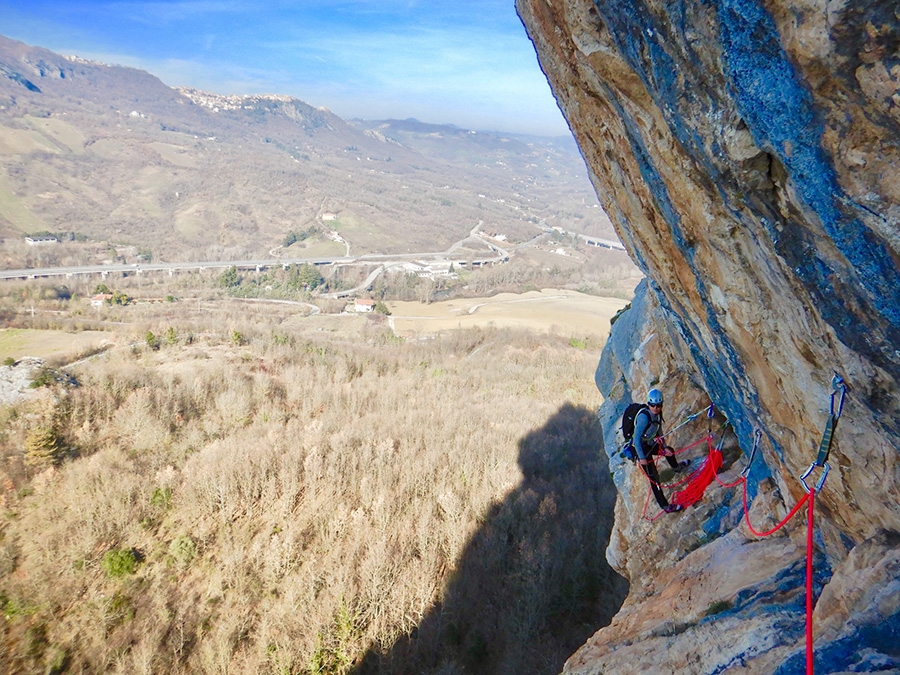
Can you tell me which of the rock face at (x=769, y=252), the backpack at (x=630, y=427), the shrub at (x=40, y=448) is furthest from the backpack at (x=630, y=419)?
the shrub at (x=40, y=448)

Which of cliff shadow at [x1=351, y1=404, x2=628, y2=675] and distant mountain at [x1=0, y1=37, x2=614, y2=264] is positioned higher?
distant mountain at [x1=0, y1=37, x2=614, y2=264]

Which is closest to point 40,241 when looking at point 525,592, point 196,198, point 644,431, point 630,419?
point 196,198

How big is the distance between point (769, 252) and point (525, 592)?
16.1 meters

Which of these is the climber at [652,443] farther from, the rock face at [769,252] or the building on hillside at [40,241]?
the building on hillside at [40,241]

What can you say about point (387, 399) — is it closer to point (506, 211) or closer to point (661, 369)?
point (661, 369)

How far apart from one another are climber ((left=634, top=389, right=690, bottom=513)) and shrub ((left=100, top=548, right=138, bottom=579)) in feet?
53.4

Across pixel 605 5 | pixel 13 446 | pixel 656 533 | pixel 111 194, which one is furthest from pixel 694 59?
pixel 111 194

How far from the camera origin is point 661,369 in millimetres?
9312

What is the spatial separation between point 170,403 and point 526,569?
18421 mm

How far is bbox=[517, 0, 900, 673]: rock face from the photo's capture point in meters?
2.35

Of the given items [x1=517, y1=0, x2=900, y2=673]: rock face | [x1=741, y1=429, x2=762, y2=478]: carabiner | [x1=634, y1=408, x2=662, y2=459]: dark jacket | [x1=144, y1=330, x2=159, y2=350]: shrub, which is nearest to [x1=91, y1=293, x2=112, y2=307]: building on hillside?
[x1=144, y1=330, x2=159, y2=350]: shrub

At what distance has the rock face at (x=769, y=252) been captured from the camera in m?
2.35

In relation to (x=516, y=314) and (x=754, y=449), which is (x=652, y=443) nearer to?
(x=754, y=449)

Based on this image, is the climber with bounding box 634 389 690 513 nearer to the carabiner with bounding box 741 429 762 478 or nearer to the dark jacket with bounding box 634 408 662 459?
the dark jacket with bounding box 634 408 662 459
